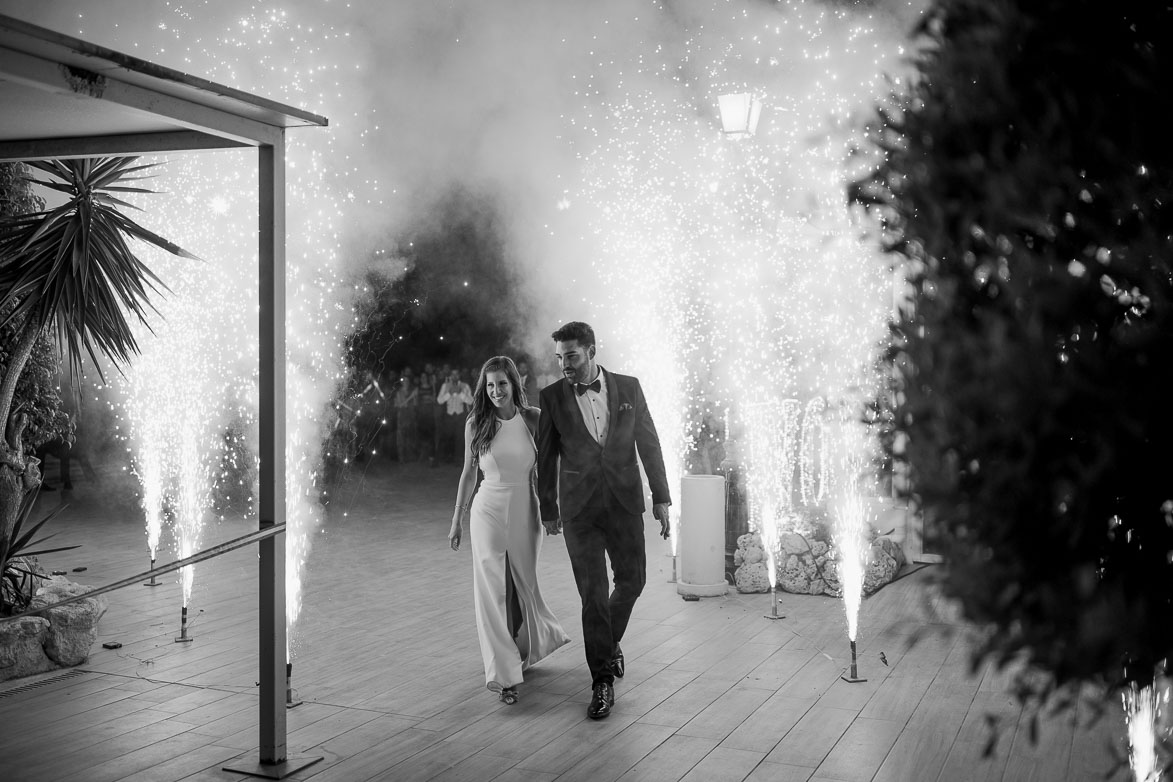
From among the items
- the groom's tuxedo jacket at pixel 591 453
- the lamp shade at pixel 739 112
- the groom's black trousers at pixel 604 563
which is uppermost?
the lamp shade at pixel 739 112

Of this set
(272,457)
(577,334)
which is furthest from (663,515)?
(272,457)

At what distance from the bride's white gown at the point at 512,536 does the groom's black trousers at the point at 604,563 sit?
0.33 metres

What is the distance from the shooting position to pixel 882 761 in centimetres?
418

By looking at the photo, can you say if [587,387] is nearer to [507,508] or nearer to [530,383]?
[507,508]

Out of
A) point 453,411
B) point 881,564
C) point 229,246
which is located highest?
point 229,246

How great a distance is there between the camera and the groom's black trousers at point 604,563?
504 centimetres

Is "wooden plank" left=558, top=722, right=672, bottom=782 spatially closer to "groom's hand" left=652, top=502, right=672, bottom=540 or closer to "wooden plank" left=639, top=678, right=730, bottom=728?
"wooden plank" left=639, top=678, right=730, bottom=728

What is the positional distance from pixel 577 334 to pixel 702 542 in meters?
2.95

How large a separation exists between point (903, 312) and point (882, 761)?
322 centimetres

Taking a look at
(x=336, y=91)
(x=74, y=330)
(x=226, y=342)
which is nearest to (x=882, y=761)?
(x=74, y=330)

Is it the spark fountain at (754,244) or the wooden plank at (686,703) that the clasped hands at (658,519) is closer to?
the wooden plank at (686,703)

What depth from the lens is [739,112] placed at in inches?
311

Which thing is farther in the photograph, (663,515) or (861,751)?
(663,515)

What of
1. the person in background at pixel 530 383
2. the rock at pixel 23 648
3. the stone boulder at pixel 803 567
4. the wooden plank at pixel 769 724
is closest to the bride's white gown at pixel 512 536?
the wooden plank at pixel 769 724
